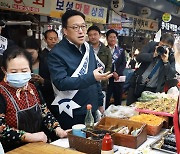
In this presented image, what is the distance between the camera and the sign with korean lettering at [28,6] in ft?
15.8

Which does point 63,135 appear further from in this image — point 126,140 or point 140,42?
point 140,42

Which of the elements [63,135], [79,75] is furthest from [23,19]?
[63,135]

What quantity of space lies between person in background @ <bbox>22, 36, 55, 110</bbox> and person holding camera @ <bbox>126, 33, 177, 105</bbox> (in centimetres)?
121

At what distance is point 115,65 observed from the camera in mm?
5289

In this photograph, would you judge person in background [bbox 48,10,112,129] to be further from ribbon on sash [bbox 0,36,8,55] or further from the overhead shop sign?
the overhead shop sign

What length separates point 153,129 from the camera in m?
2.09

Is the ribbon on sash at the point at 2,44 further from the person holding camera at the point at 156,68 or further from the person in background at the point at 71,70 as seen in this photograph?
the person holding camera at the point at 156,68

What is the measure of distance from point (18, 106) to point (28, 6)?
3613 millimetres

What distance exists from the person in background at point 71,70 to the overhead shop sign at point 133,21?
20.7ft

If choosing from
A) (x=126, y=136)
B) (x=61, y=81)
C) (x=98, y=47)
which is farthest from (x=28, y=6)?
(x=126, y=136)

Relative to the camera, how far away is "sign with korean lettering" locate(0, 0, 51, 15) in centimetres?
482

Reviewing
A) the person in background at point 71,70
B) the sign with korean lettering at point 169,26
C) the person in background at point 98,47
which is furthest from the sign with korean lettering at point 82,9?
the sign with korean lettering at point 169,26

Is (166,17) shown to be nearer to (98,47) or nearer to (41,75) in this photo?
(98,47)

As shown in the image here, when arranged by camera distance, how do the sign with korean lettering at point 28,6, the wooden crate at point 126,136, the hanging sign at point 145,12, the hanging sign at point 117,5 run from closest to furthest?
the wooden crate at point 126,136
the sign with korean lettering at point 28,6
the hanging sign at point 117,5
the hanging sign at point 145,12
